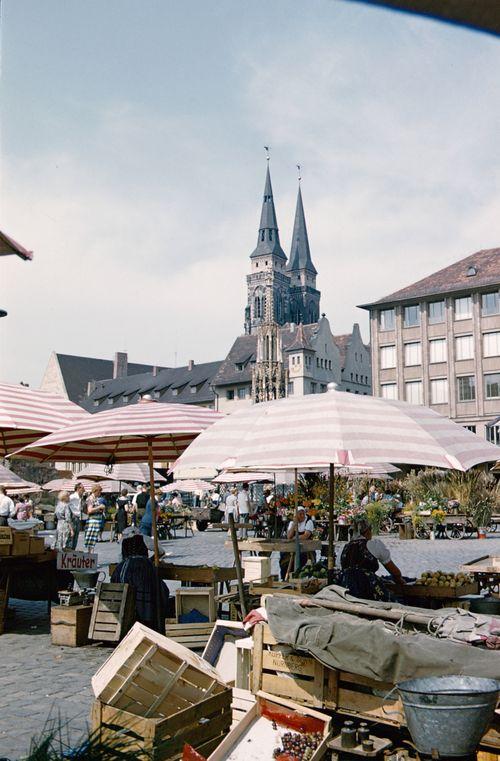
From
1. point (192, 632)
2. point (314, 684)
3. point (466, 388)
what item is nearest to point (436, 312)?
point (466, 388)

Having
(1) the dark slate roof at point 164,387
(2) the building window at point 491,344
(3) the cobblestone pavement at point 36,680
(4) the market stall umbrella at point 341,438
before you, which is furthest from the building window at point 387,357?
(4) the market stall umbrella at point 341,438

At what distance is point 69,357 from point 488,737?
11049 centimetres

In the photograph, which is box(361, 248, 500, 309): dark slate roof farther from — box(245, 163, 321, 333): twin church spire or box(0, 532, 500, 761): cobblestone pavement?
box(245, 163, 321, 333): twin church spire

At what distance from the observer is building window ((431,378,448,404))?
5853 centimetres

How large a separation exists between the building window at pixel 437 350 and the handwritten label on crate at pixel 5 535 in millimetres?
51986

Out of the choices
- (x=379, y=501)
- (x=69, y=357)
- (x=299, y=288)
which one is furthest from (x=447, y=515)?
(x=299, y=288)

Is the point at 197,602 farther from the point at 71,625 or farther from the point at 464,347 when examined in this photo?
the point at 464,347

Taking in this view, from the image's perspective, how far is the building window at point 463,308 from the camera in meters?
57.7

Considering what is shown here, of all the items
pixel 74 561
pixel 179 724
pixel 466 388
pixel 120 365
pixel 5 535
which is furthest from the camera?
pixel 120 365

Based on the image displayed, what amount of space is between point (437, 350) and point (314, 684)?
182 ft

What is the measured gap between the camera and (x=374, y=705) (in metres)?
5.04

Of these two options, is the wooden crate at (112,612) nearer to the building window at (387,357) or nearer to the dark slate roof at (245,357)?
the building window at (387,357)

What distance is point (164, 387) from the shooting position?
95.2 metres

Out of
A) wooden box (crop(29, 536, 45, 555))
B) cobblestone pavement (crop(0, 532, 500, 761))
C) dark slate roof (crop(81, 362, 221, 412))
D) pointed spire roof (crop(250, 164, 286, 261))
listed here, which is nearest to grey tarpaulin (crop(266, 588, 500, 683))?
cobblestone pavement (crop(0, 532, 500, 761))
